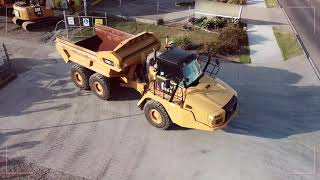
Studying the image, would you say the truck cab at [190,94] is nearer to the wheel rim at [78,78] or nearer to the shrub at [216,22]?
the wheel rim at [78,78]

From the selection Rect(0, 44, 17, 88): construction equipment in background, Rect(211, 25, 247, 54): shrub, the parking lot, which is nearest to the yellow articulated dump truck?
the parking lot

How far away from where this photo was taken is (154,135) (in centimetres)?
1309

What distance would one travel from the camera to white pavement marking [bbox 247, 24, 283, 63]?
18.2 metres

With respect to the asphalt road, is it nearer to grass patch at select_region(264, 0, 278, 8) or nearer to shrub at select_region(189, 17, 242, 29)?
grass patch at select_region(264, 0, 278, 8)

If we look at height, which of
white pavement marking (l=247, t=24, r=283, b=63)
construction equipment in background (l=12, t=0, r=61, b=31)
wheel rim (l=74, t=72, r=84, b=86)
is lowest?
wheel rim (l=74, t=72, r=84, b=86)

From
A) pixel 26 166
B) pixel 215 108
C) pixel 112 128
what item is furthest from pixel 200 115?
pixel 26 166

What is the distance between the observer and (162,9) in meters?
24.5

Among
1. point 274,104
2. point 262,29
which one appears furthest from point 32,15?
point 274,104

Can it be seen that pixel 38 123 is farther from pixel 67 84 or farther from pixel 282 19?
pixel 282 19

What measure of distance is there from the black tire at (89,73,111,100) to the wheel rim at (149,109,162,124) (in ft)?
7.15

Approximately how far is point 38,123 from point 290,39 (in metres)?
13.2

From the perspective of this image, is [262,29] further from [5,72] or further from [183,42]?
[5,72]

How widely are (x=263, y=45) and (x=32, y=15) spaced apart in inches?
480

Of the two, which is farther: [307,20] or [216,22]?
[307,20]
